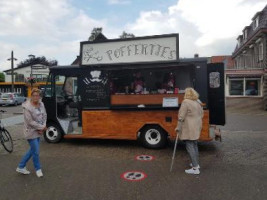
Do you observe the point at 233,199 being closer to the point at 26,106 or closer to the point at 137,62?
the point at 26,106

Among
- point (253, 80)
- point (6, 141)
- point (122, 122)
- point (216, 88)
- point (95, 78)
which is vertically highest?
point (253, 80)

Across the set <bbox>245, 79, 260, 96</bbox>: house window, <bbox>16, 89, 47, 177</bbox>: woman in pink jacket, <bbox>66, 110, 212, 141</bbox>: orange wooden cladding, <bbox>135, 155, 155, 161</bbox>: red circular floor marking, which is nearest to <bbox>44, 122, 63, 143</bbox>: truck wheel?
<bbox>66, 110, 212, 141</bbox>: orange wooden cladding

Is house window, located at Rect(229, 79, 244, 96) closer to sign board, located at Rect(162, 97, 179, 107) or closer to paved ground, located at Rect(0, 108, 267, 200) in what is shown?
paved ground, located at Rect(0, 108, 267, 200)

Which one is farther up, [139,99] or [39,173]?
[139,99]

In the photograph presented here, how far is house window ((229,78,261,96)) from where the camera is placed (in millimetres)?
23094

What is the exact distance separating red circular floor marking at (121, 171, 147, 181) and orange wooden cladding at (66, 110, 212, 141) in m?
2.18

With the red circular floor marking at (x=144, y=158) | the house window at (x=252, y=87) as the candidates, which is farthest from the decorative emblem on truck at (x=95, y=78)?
the house window at (x=252, y=87)

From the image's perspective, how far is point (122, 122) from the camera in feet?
26.3

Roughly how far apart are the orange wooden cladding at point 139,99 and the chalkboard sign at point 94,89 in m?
0.28

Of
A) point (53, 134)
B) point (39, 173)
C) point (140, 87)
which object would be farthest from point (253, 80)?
point (39, 173)

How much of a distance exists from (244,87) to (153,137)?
57.2ft

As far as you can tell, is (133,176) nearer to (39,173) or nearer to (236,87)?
(39,173)

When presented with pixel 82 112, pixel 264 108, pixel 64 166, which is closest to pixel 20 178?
pixel 64 166

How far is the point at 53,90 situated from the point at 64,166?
3.16m
